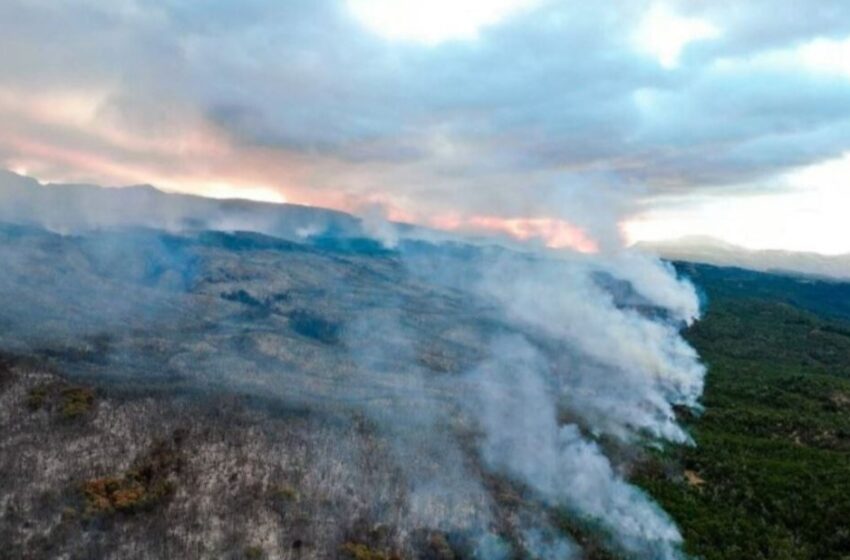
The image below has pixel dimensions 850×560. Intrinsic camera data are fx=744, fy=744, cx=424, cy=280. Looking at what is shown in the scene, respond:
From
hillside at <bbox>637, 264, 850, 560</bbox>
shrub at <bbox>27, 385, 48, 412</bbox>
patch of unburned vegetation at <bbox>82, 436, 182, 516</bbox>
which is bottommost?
hillside at <bbox>637, 264, 850, 560</bbox>

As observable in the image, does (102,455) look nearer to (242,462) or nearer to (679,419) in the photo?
(242,462)

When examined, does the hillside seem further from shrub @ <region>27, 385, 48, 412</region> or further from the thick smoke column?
shrub @ <region>27, 385, 48, 412</region>

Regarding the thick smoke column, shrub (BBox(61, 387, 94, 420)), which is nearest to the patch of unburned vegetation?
shrub (BBox(61, 387, 94, 420))

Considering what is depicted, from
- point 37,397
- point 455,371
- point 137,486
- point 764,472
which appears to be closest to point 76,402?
point 37,397

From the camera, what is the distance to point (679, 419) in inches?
4503

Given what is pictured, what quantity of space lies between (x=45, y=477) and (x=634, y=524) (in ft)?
182

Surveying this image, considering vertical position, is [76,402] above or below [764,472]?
above

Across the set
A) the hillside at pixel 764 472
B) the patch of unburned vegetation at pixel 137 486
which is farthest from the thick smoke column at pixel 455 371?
the patch of unburned vegetation at pixel 137 486

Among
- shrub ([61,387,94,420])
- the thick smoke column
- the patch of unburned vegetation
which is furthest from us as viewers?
shrub ([61,387,94,420])

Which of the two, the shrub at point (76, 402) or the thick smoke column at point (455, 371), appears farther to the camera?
the shrub at point (76, 402)

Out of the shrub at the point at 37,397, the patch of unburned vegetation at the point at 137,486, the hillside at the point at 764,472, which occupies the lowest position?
the hillside at the point at 764,472

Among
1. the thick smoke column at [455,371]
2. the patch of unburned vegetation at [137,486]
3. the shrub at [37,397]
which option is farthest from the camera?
the shrub at [37,397]

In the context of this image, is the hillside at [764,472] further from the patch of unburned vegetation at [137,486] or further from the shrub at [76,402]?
the shrub at [76,402]

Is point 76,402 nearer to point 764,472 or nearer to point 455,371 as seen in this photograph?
point 455,371
